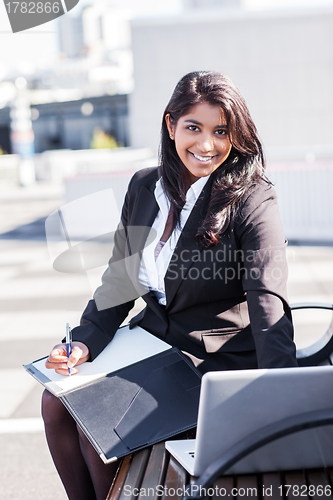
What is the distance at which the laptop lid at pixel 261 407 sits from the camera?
1.13 meters

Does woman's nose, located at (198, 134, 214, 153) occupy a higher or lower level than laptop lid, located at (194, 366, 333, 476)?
higher

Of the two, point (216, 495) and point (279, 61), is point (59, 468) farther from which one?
point (279, 61)

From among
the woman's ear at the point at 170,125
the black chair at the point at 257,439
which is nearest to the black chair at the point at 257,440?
the black chair at the point at 257,439

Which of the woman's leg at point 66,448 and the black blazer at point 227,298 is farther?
the woman's leg at point 66,448

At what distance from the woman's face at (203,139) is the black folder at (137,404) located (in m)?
0.64

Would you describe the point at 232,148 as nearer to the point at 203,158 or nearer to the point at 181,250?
the point at 203,158

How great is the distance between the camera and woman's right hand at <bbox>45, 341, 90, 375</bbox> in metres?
1.69

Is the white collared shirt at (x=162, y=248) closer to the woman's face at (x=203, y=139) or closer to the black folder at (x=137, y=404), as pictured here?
the woman's face at (x=203, y=139)

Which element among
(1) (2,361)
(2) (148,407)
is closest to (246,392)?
(2) (148,407)

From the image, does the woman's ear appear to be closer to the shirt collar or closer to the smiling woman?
the smiling woman

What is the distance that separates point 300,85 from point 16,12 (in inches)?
787

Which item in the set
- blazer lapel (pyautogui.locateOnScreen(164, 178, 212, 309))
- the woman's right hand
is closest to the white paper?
the woman's right hand

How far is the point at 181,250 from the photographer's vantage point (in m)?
1.77

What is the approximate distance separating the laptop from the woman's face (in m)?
0.86
